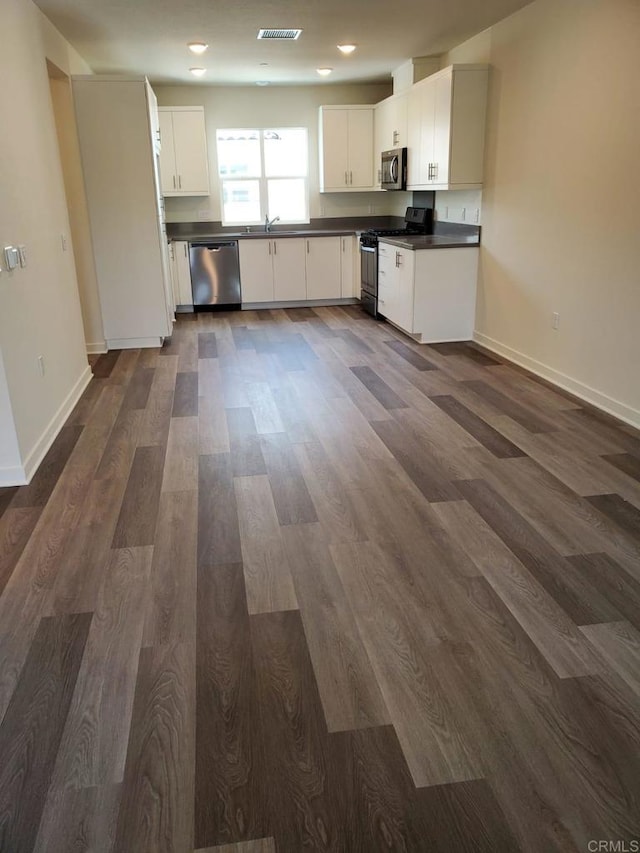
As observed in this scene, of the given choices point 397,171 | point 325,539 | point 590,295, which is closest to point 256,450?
point 325,539

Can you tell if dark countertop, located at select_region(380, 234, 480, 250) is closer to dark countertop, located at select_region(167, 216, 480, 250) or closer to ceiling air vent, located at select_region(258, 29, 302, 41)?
dark countertop, located at select_region(167, 216, 480, 250)

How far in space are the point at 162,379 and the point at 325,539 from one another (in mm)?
2750

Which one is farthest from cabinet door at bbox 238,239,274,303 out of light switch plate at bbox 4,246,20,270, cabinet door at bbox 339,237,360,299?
light switch plate at bbox 4,246,20,270

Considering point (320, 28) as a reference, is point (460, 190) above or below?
below

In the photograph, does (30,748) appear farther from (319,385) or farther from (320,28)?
(320,28)

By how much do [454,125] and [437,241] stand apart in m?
0.99

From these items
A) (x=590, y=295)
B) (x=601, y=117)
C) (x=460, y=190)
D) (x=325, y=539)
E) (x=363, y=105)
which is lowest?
(x=325, y=539)

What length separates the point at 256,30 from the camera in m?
4.93

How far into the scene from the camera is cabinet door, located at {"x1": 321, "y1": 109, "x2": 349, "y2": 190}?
295 inches

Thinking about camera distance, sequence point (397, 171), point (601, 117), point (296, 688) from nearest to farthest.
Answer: point (296, 688) < point (601, 117) < point (397, 171)

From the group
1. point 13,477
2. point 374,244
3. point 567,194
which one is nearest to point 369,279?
point 374,244

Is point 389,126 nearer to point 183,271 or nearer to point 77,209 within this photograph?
point 183,271

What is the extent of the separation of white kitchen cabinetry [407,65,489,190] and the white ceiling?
0.34 meters

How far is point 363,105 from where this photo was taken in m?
7.57
